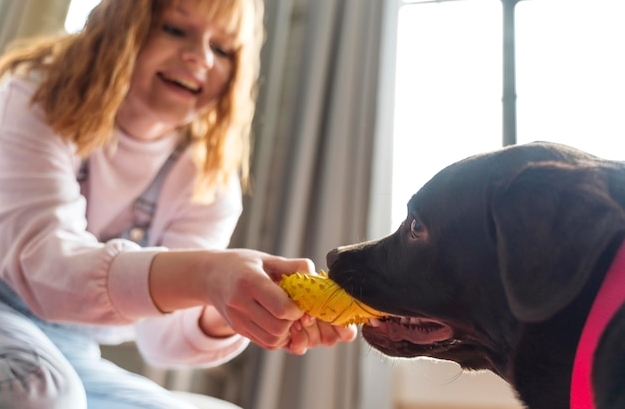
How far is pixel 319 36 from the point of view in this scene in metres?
2.17

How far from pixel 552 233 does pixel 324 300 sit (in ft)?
1.04

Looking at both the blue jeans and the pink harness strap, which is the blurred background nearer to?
the blue jeans

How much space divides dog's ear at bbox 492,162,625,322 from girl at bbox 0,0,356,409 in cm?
29

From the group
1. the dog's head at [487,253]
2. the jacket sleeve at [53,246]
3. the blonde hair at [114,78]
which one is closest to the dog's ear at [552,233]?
the dog's head at [487,253]

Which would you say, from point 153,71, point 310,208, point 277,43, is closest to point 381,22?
point 277,43

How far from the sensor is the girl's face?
53.4 inches

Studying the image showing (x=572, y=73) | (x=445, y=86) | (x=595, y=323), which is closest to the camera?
(x=595, y=323)

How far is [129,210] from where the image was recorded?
1.36 m

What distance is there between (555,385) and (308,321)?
0.33 metres

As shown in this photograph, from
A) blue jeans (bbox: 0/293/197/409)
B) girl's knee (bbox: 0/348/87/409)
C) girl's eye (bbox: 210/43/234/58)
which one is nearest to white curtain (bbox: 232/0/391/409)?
girl's eye (bbox: 210/43/234/58)

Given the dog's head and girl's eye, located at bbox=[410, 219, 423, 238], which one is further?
girl's eye, located at bbox=[410, 219, 423, 238]

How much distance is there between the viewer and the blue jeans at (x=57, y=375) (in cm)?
84

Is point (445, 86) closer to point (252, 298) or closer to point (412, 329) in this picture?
point (412, 329)

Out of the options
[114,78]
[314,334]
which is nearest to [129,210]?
[114,78]
